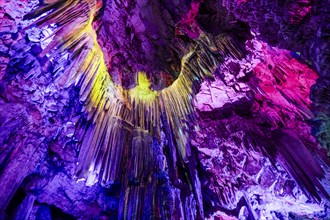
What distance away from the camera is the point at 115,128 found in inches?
184

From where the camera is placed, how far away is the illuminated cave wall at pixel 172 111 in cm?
286

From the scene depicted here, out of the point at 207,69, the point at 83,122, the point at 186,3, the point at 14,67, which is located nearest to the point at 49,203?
the point at 83,122

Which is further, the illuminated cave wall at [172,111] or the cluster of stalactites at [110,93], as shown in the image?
the cluster of stalactites at [110,93]

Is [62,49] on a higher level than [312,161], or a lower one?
higher

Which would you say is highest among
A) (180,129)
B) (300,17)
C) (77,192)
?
(300,17)

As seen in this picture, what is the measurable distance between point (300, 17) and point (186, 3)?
3.17 metres

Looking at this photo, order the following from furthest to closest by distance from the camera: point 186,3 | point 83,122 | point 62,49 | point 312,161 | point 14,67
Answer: point 186,3 < point 83,122 < point 62,49 < point 14,67 < point 312,161

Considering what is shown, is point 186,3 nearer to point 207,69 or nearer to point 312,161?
point 207,69

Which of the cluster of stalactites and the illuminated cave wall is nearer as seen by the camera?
the illuminated cave wall

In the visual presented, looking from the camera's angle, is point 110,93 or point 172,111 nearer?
point 110,93

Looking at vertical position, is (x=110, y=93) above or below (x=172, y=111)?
above

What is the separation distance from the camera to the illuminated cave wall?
286 centimetres

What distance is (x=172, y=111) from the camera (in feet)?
16.7

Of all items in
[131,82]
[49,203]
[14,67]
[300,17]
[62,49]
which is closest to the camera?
[300,17]
